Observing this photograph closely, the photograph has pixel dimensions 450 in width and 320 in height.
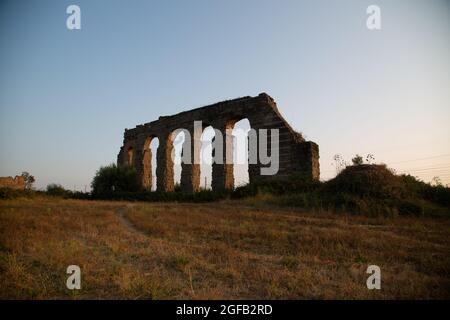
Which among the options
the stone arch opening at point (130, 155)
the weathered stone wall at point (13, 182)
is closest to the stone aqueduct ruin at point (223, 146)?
the stone arch opening at point (130, 155)

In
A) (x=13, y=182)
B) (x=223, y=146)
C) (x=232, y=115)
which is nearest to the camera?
(x=232, y=115)

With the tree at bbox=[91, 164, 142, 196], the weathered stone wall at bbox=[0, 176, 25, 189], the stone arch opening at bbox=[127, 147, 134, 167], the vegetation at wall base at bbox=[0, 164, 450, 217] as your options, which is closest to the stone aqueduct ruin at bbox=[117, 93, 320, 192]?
the stone arch opening at bbox=[127, 147, 134, 167]

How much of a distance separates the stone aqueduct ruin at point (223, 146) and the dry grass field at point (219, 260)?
28.2ft

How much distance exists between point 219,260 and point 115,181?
19977 millimetres

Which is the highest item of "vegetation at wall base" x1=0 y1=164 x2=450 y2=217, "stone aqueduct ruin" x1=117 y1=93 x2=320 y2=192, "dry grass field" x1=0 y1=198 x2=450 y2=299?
"stone aqueduct ruin" x1=117 y1=93 x2=320 y2=192

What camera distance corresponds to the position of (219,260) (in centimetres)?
459

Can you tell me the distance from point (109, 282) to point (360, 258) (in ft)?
11.8

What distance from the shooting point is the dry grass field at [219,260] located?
3395 mm

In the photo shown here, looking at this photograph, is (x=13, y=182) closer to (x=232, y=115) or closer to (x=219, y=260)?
(x=232, y=115)

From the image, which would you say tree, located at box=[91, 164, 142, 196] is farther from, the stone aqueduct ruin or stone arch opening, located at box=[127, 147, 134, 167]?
stone arch opening, located at box=[127, 147, 134, 167]

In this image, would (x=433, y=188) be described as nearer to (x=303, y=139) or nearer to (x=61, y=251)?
(x=303, y=139)

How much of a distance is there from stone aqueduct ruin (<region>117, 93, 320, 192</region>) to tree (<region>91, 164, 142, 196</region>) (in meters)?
1.83

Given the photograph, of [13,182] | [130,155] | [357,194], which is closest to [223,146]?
[357,194]

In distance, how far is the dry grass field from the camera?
134 inches
